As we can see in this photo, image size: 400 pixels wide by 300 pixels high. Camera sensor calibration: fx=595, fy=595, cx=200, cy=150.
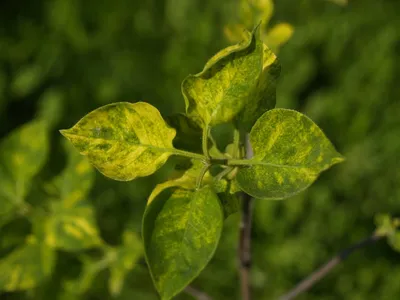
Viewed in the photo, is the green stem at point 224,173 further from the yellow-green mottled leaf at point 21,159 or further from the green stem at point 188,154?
the yellow-green mottled leaf at point 21,159

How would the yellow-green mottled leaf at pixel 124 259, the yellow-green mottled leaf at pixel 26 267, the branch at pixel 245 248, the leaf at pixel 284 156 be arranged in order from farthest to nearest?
the yellow-green mottled leaf at pixel 124 259, the yellow-green mottled leaf at pixel 26 267, the branch at pixel 245 248, the leaf at pixel 284 156

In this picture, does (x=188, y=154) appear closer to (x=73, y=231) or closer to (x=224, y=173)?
(x=224, y=173)

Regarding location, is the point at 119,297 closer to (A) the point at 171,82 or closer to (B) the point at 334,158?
(A) the point at 171,82

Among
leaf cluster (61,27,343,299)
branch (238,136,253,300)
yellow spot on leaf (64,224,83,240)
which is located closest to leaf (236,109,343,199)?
leaf cluster (61,27,343,299)

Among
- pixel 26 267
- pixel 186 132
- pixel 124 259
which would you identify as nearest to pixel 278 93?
pixel 124 259

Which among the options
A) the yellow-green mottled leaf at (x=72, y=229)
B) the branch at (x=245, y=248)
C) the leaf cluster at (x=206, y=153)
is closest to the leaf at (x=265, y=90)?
the leaf cluster at (x=206, y=153)

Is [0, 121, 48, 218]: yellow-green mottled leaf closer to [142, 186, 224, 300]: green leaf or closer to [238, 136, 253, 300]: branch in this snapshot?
[238, 136, 253, 300]: branch
